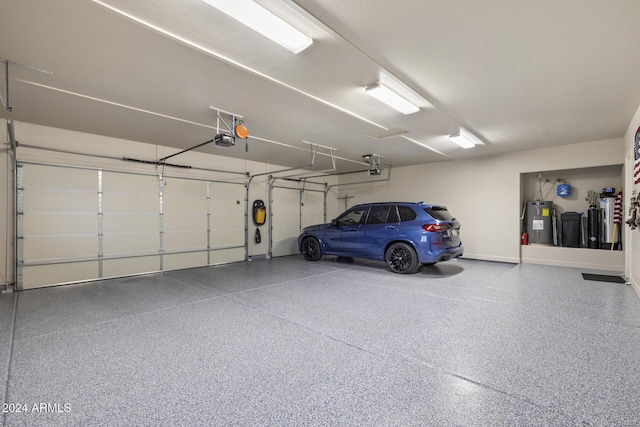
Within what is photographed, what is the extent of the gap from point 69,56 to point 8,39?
0.41 meters

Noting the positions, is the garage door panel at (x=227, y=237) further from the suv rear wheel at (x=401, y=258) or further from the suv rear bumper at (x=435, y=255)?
the suv rear bumper at (x=435, y=255)

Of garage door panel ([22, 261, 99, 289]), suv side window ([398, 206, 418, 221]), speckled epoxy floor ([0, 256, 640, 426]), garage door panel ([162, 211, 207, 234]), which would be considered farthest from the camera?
garage door panel ([162, 211, 207, 234])

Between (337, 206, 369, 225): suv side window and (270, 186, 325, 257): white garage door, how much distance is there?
2.38 meters

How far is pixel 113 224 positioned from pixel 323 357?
538 centimetres

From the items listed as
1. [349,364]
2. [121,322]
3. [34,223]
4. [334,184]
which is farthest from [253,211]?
[349,364]

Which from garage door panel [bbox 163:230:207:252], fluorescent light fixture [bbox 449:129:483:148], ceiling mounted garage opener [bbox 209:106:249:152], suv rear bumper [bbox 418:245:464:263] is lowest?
suv rear bumper [bbox 418:245:464:263]

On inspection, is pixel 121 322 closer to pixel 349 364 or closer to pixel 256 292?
pixel 256 292

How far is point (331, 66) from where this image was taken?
2.98m

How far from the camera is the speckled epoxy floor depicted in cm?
169

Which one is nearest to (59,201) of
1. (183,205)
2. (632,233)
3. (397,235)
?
(183,205)

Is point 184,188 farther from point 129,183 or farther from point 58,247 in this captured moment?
point 58,247

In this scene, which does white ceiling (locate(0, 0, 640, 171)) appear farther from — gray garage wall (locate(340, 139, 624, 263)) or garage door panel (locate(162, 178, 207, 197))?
garage door panel (locate(162, 178, 207, 197))

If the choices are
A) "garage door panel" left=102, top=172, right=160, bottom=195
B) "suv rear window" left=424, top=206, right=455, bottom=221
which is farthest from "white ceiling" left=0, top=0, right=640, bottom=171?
"suv rear window" left=424, top=206, right=455, bottom=221

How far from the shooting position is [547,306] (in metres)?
3.68
